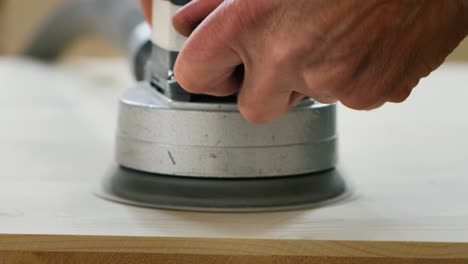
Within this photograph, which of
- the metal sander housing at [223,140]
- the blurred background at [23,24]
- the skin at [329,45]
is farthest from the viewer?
the blurred background at [23,24]

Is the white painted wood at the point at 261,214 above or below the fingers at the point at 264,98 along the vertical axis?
below

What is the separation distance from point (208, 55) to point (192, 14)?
6cm

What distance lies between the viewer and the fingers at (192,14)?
2.15ft

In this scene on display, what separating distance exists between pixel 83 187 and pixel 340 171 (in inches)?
9.0

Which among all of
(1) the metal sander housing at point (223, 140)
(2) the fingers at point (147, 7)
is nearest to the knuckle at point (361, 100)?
(1) the metal sander housing at point (223, 140)

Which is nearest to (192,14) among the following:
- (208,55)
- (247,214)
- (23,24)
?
(208,55)

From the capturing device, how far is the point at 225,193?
720 millimetres

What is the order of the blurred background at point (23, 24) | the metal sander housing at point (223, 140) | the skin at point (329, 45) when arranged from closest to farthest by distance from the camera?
the skin at point (329, 45) < the metal sander housing at point (223, 140) < the blurred background at point (23, 24)

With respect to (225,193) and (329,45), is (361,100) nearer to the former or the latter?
(329,45)

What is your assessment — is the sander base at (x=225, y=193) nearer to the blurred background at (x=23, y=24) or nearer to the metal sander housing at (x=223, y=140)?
the metal sander housing at (x=223, y=140)

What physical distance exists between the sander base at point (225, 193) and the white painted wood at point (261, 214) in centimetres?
2

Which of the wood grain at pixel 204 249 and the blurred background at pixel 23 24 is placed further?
the blurred background at pixel 23 24

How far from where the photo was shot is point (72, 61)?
1702 mm

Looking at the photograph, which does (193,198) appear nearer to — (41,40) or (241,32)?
(241,32)
